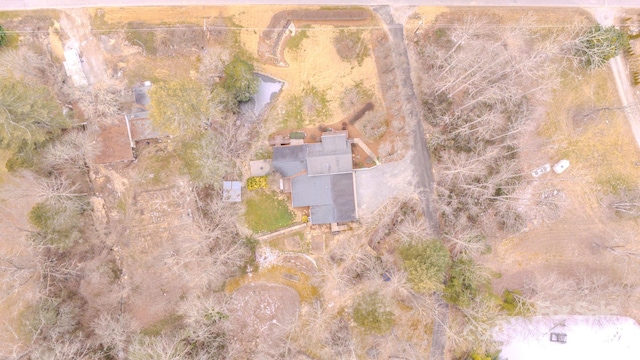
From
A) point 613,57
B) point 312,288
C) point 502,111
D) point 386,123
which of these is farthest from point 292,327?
point 613,57

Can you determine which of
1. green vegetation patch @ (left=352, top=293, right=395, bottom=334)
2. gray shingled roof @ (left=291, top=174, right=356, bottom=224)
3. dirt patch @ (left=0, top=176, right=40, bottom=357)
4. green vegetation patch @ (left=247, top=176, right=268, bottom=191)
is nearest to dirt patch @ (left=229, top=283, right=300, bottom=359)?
green vegetation patch @ (left=352, top=293, right=395, bottom=334)

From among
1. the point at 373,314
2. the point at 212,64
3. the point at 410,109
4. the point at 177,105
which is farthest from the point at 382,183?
the point at 212,64

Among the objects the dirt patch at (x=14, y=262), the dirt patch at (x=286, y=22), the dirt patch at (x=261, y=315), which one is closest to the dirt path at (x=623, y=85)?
the dirt patch at (x=286, y=22)

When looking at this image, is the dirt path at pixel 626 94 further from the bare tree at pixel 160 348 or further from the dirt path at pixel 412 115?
the bare tree at pixel 160 348

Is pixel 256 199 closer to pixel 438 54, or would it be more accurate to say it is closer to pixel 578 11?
pixel 438 54

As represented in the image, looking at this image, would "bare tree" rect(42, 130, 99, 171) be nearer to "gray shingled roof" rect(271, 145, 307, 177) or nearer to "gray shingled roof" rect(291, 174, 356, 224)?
"gray shingled roof" rect(271, 145, 307, 177)
